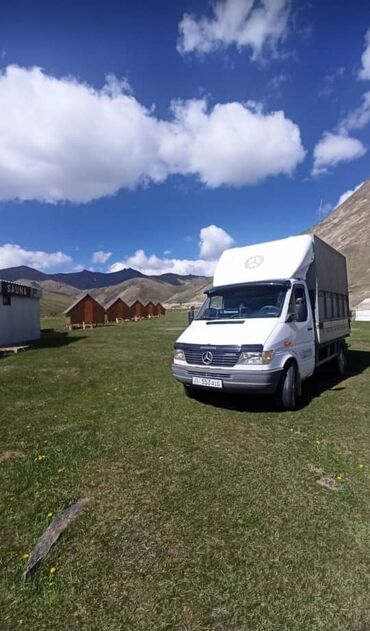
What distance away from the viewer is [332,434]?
5.87 metres

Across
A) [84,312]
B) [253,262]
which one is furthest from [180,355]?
[84,312]

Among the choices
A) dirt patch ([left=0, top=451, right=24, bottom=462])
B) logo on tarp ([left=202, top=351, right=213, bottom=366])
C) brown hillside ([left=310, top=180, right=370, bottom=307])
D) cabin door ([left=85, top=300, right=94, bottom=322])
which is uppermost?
brown hillside ([left=310, top=180, right=370, bottom=307])

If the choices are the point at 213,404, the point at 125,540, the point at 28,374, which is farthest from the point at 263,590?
the point at 28,374

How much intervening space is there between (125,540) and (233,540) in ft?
3.24

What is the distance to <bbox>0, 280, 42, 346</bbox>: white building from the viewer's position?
19266mm

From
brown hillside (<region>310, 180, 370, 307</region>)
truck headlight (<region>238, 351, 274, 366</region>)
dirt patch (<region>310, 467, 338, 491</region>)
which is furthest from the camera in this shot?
brown hillside (<region>310, 180, 370, 307</region>)

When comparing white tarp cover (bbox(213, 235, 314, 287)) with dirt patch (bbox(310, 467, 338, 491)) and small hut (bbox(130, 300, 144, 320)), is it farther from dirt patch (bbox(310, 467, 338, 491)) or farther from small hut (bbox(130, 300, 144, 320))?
small hut (bbox(130, 300, 144, 320))

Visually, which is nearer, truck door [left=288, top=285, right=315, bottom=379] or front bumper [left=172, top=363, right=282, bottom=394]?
front bumper [left=172, top=363, right=282, bottom=394]

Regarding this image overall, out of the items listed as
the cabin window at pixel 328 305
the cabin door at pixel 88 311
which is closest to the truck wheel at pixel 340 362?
the cabin window at pixel 328 305

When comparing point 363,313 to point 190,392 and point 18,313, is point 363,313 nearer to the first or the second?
point 18,313

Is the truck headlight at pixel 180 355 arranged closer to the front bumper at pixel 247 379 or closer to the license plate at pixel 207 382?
the license plate at pixel 207 382

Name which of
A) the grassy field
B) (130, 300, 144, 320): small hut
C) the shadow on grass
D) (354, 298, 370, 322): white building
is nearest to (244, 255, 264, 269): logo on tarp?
the shadow on grass

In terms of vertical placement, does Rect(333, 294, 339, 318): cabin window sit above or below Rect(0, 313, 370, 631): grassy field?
above

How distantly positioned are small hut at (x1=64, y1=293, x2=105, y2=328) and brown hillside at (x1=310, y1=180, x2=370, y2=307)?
249 feet
